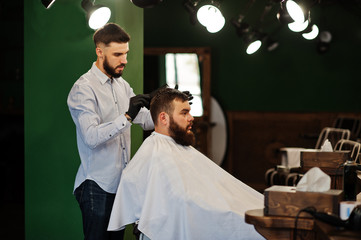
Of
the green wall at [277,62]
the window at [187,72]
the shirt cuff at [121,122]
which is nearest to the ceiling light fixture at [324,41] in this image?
the green wall at [277,62]

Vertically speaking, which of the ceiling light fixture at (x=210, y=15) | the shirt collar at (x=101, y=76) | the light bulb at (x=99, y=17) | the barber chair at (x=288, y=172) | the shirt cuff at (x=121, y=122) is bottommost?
the barber chair at (x=288, y=172)

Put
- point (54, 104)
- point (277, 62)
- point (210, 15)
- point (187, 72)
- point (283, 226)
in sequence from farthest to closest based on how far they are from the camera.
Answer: point (187, 72) → point (277, 62) → point (210, 15) → point (54, 104) → point (283, 226)

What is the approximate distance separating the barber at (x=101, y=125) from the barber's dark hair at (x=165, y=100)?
45mm

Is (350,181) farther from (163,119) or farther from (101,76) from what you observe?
(101,76)

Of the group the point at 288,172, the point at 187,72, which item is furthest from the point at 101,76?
the point at 187,72

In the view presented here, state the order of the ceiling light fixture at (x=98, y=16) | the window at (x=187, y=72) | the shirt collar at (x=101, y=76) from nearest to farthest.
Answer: the shirt collar at (x=101, y=76) < the ceiling light fixture at (x=98, y=16) < the window at (x=187, y=72)

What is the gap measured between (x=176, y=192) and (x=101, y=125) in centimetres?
47

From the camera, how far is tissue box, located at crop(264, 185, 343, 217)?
1.76 metres

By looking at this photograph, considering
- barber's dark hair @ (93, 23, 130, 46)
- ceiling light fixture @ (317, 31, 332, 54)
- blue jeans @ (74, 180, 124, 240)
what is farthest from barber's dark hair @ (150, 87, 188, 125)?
ceiling light fixture @ (317, 31, 332, 54)

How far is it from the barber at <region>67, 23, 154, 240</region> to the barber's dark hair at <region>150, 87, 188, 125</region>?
4 cm

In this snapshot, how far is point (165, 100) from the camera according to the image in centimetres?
267

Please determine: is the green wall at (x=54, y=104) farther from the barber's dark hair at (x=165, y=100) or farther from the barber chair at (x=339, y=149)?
the barber chair at (x=339, y=149)

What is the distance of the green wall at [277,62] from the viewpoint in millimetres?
6812
